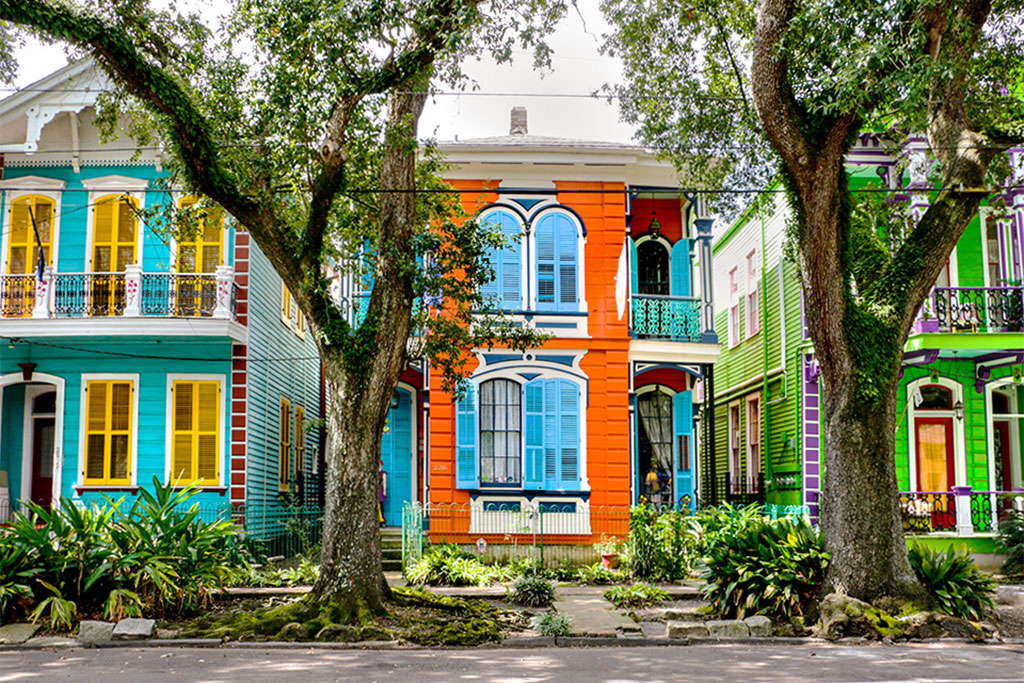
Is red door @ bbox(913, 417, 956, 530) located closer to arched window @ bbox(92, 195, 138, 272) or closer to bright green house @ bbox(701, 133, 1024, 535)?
bright green house @ bbox(701, 133, 1024, 535)

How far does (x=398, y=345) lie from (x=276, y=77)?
12.1ft

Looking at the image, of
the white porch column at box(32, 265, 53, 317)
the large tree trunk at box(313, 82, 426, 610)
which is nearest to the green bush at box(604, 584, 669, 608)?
the large tree trunk at box(313, 82, 426, 610)

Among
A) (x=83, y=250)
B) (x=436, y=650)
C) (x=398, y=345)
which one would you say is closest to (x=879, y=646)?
(x=436, y=650)

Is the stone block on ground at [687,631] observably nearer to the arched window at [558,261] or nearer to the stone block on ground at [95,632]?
the stone block on ground at [95,632]

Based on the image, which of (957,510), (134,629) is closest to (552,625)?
(134,629)

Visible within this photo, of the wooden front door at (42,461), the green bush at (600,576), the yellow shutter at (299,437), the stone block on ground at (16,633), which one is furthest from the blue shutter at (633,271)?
the stone block on ground at (16,633)

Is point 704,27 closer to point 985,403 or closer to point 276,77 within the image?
point 276,77

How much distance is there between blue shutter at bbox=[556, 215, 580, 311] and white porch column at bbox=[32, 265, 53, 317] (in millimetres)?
9436

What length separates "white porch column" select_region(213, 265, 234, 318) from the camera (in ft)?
57.8

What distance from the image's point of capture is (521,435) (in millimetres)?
19312

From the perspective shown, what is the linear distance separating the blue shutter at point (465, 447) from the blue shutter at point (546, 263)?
2358 mm

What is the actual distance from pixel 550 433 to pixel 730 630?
8005mm

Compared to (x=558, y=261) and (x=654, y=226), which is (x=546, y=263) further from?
(x=654, y=226)

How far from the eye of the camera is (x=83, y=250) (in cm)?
1873
